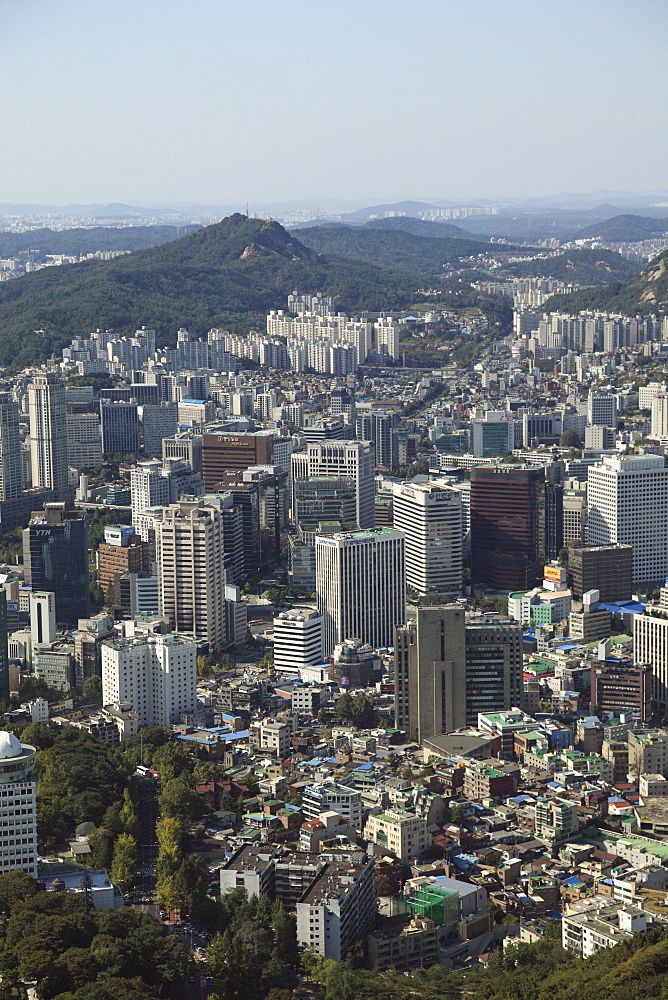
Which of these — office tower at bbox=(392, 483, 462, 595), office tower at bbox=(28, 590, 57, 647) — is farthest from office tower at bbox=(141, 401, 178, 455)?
office tower at bbox=(28, 590, 57, 647)

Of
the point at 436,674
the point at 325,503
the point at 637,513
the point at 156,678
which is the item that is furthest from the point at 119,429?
the point at 436,674

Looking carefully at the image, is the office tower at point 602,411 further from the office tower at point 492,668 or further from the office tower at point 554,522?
the office tower at point 492,668

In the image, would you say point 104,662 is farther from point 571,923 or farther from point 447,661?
point 571,923

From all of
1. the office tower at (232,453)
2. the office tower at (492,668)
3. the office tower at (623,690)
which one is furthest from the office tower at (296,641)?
Result: the office tower at (232,453)

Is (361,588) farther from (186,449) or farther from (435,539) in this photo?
(186,449)

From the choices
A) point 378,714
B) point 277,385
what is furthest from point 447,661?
point 277,385
